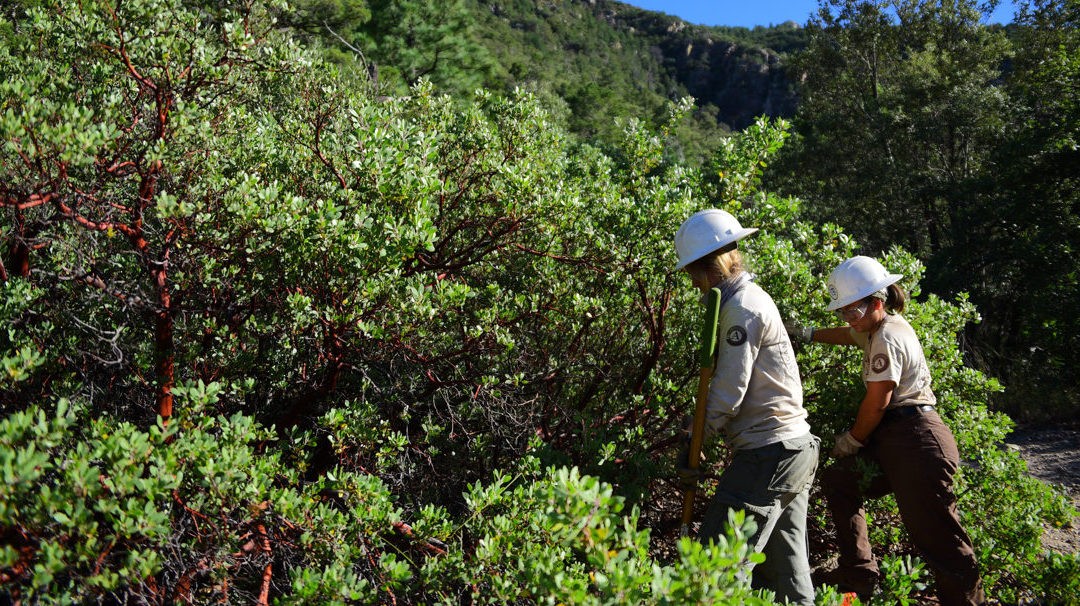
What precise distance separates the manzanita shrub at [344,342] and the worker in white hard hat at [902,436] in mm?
306

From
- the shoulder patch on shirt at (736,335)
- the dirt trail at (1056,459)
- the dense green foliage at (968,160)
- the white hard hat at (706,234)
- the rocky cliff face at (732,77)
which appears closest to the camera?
the shoulder patch on shirt at (736,335)

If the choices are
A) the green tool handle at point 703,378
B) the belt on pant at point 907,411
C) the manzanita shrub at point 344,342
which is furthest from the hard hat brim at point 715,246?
the belt on pant at point 907,411

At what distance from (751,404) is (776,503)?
424mm

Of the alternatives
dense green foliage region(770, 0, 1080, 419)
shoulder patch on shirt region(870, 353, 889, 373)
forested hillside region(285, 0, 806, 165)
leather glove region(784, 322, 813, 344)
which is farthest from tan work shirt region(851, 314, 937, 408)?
forested hillside region(285, 0, 806, 165)

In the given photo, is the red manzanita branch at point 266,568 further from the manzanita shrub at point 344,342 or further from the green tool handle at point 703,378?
the green tool handle at point 703,378

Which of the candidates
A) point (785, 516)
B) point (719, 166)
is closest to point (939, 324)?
point (719, 166)

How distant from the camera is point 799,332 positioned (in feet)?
12.4

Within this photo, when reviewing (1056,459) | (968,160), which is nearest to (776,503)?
(1056,459)

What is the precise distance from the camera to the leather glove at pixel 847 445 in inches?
132

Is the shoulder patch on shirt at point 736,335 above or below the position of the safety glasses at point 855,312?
below

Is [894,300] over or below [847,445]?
over

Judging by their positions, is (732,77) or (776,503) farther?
(732,77)

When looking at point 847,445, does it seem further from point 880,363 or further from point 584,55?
point 584,55

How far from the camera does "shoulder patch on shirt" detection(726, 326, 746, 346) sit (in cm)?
274
